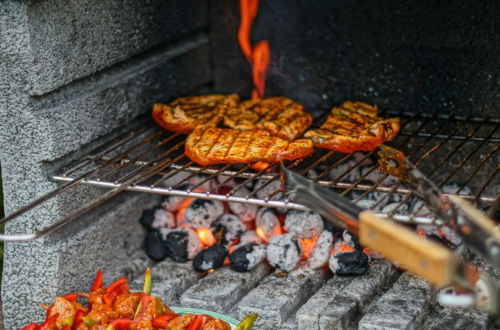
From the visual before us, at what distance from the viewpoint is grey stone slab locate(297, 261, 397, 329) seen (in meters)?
2.84

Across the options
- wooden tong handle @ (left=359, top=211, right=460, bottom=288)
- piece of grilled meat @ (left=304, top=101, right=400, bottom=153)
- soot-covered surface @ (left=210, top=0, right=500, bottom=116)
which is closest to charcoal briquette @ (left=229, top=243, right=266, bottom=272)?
piece of grilled meat @ (left=304, top=101, right=400, bottom=153)

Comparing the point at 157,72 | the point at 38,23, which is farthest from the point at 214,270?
the point at 38,23

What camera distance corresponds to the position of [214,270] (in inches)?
135

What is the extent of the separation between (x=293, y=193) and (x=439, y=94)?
1.41m

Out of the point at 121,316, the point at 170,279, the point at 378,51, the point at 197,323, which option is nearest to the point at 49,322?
the point at 121,316

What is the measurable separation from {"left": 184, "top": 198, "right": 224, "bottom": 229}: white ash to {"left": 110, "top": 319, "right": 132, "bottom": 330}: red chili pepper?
3.38ft

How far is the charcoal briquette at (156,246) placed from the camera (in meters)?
3.57

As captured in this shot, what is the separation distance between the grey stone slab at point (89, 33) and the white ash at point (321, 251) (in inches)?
50.7

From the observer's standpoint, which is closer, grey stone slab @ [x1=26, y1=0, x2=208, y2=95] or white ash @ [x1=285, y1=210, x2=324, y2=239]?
grey stone slab @ [x1=26, y1=0, x2=208, y2=95]

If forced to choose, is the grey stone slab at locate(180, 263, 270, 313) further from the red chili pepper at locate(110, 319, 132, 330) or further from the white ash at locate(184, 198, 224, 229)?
the red chili pepper at locate(110, 319, 132, 330)

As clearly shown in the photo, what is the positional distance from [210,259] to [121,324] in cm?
84

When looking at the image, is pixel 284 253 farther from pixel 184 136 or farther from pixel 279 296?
pixel 184 136

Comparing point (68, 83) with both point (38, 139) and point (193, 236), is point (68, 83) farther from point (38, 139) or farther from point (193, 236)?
point (193, 236)

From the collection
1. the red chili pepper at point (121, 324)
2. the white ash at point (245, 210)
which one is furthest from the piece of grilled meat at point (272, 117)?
the red chili pepper at point (121, 324)
